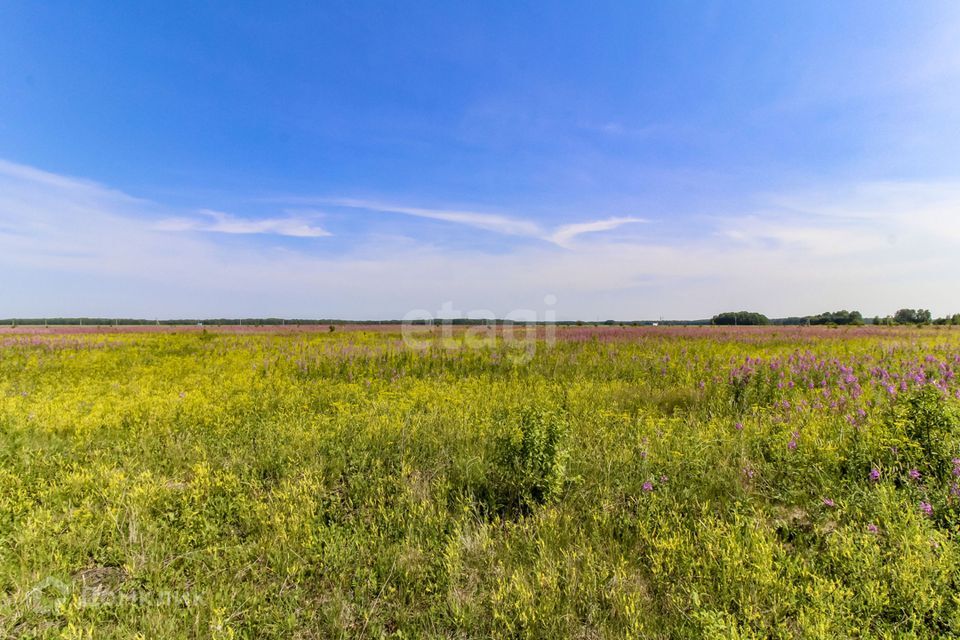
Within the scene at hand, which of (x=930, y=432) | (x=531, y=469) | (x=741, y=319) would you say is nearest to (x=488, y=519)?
(x=531, y=469)

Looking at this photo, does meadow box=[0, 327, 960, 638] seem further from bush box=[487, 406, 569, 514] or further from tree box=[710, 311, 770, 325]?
tree box=[710, 311, 770, 325]

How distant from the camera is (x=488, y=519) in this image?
11.2ft

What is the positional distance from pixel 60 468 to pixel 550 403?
6.32 meters

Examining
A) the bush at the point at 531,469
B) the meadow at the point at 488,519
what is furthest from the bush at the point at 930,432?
the bush at the point at 531,469

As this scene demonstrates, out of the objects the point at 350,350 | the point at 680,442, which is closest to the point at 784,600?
the point at 680,442

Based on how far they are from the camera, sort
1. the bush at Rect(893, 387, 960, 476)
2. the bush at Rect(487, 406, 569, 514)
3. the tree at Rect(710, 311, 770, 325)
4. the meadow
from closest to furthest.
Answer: the meadow < the bush at Rect(893, 387, 960, 476) < the bush at Rect(487, 406, 569, 514) < the tree at Rect(710, 311, 770, 325)

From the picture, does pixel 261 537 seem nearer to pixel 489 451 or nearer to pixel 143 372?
pixel 489 451

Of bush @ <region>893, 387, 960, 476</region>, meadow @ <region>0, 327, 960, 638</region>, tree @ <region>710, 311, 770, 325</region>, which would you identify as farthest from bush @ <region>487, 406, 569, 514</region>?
tree @ <region>710, 311, 770, 325</region>

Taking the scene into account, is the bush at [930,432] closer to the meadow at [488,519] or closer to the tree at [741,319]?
the meadow at [488,519]

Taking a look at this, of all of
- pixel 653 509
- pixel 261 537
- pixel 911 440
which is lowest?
pixel 261 537

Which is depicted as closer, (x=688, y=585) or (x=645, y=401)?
(x=688, y=585)

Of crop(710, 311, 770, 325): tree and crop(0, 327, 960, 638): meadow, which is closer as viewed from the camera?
crop(0, 327, 960, 638): meadow

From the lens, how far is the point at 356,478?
3.85 metres

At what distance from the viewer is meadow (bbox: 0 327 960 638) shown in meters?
2.31
